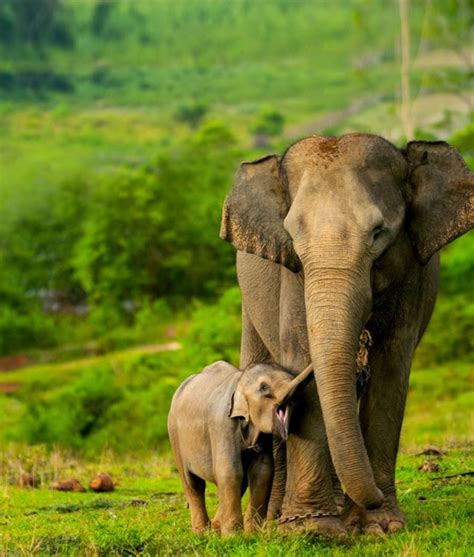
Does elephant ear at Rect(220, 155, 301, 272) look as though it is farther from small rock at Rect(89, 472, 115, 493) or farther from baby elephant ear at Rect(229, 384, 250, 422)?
small rock at Rect(89, 472, 115, 493)

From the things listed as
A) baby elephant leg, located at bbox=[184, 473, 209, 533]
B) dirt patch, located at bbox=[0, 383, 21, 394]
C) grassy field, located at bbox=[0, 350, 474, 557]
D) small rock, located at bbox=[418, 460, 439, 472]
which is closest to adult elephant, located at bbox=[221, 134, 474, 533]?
grassy field, located at bbox=[0, 350, 474, 557]

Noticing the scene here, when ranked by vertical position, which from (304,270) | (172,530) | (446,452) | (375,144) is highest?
(375,144)

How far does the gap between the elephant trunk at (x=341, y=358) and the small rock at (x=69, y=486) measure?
5.82m

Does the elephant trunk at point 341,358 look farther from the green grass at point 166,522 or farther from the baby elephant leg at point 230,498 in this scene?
the baby elephant leg at point 230,498

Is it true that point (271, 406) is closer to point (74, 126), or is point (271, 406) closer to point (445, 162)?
point (445, 162)

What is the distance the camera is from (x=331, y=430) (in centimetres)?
845

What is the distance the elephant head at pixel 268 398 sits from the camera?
9.13m

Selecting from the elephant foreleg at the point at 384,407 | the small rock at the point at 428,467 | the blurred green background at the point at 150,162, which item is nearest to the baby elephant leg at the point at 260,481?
the elephant foreleg at the point at 384,407

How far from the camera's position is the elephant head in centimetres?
913

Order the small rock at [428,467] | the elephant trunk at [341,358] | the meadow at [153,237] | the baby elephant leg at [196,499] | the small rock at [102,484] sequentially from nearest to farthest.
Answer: the elephant trunk at [341,358] < the baby elephant leg at [196,499] < the meadow at [153,237] < the small rock at [428,467] < the small rock at [102,484]

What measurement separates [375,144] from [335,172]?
430mm

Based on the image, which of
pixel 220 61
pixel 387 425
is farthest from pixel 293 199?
pixel 220 61

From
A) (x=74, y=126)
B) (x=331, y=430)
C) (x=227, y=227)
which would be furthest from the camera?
(x=74, y=126)

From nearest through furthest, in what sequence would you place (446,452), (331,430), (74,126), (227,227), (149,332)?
1. (331,430)
2. (227,227)
3. (446,452)
4. (149,332)
5. (74,126)
